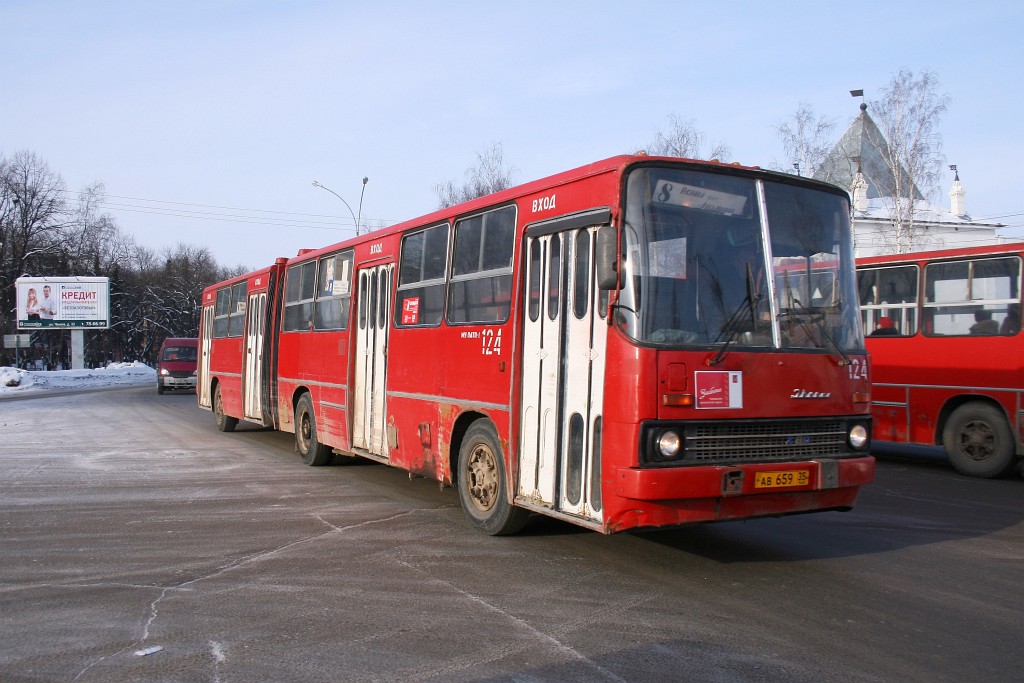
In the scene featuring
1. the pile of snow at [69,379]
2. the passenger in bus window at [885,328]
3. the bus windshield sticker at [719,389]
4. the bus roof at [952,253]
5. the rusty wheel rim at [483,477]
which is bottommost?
the pile of snow at [69,379]

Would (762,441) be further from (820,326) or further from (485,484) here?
(485,484)

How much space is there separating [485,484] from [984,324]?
8.11 metres

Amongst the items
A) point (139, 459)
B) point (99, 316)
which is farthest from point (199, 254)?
point (139, 459)

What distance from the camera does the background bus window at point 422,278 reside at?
8781 mm

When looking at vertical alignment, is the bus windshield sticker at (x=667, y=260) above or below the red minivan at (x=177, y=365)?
above

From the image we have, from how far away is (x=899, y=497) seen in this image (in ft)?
32.6

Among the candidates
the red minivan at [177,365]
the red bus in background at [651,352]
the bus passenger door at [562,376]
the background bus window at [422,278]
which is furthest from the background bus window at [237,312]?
the red minivan at [177,365]

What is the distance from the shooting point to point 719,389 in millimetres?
5828

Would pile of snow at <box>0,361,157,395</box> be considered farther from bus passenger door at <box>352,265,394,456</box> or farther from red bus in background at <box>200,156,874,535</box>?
A: red bus in background at <box>200,156,874,535</box>

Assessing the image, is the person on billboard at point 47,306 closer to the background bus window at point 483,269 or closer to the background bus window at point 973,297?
the background bus window at point 483,269

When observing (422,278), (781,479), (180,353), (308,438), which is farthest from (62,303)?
(781,479)

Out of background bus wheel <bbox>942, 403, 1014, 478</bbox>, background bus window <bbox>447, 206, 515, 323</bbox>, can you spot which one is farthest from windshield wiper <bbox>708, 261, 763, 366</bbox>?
background bus wheel <bbox>942, 403, 1014, 478</bbox>

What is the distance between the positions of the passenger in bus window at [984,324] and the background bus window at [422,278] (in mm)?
7839

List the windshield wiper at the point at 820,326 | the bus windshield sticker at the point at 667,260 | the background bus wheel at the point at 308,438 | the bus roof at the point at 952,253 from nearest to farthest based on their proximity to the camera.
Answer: the bus windshield sticker at the point at 667,260, the windshield wiper at the point at 820,326, the bus roof at the point at 952,253, the background bus wheel at the point at 308,438
